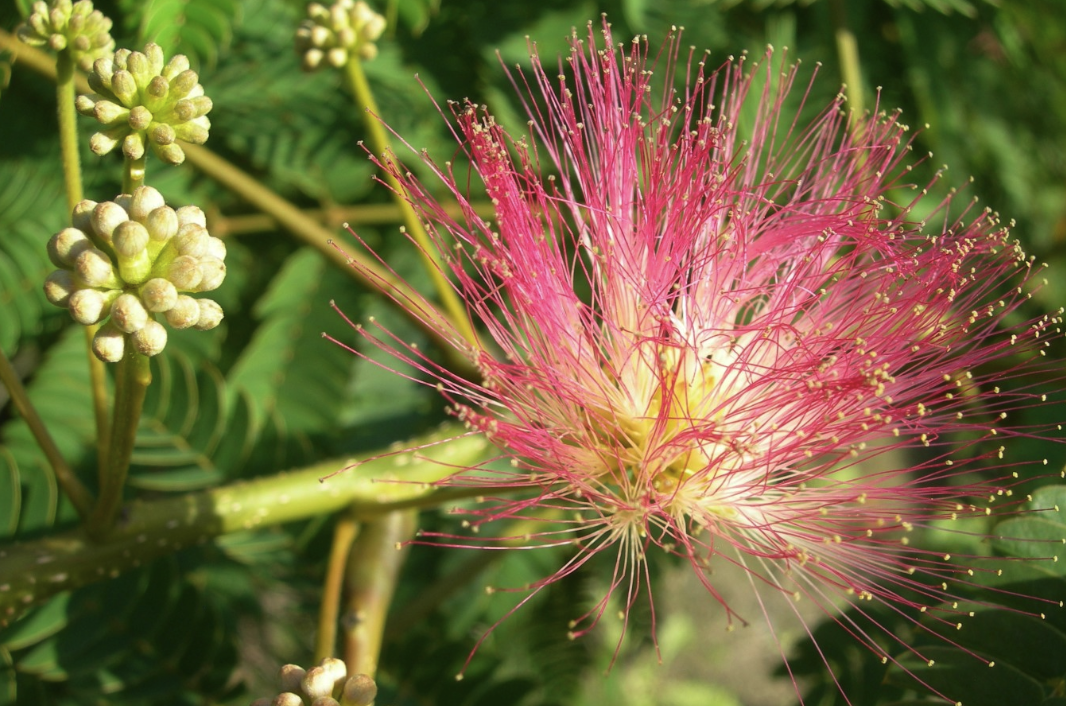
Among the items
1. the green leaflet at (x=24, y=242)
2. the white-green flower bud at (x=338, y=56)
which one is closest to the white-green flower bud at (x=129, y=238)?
the white-green flower bud at (x=338, y=56)

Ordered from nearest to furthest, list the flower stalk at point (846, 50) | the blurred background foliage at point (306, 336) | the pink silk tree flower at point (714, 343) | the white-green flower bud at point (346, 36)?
the pink silk tree flower at point (714, 343), the blurred background foliage at point (306, 336), the white-green flower bud at point (346, 36), the flower stalk at point (846, 50)

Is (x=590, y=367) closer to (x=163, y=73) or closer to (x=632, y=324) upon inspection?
(x=632, y=324)

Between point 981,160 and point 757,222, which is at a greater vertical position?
point 981,160

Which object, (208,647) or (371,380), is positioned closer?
(208,647)

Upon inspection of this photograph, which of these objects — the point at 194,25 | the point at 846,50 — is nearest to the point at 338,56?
the point at 194,25

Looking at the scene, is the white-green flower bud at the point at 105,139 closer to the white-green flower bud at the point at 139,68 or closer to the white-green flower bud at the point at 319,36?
the white-green flower bud at the point at 139,68

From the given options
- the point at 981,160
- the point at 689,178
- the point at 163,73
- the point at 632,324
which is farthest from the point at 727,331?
the point at 981,160

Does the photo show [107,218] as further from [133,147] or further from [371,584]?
[371,584]

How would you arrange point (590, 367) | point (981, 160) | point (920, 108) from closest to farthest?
point (590, 367) → point (920, 108) → point (981, 160)
